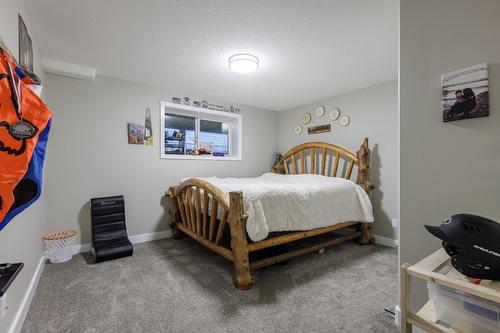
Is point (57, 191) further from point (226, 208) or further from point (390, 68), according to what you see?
point (390, 68)

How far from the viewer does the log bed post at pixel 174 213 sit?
126 inches

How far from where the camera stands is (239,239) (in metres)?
1.90

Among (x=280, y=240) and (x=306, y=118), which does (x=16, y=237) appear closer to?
(x=280, y=240)

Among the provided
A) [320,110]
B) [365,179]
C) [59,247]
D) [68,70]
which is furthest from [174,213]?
[320,110]

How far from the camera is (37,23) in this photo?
1.89 meters

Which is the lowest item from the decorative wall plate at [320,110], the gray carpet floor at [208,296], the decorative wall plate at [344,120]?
the gray carpet floor at [208,296]

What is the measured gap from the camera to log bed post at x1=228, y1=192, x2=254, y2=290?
6.20 ft

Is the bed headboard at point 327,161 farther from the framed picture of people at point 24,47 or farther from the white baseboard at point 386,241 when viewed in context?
the framed picture of people at point 24,47

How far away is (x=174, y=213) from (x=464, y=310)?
3087mm

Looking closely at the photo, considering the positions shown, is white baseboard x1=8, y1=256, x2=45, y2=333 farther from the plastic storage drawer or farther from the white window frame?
the plastic storage drawer

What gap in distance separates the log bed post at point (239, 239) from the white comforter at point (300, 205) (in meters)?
0.08

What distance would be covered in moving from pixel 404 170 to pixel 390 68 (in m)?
1.89

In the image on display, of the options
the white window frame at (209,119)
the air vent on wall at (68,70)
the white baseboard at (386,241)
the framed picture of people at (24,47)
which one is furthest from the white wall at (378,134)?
the framed picture of people at (24,47)

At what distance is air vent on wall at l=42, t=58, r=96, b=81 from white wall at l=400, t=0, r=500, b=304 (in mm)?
3213
